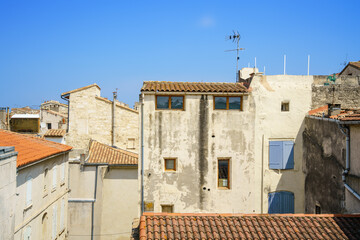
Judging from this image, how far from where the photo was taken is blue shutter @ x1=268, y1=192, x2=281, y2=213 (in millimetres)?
17047

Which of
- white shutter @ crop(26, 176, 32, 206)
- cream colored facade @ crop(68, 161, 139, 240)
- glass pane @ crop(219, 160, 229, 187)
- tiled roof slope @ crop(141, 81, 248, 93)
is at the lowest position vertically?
cream colored facade @ crop(68, 161, 139, 240)

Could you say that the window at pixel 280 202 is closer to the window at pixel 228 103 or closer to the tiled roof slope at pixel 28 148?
the window at pixel 228 103

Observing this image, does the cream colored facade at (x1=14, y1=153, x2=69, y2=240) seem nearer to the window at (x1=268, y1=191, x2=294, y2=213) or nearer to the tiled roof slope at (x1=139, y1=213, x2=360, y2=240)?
the tiled roof slope at (x1=139, y1=213, x2=360, y2=240)

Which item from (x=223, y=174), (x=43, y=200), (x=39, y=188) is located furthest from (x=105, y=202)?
(x=223, y=174)

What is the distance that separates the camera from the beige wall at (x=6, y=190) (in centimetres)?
1066

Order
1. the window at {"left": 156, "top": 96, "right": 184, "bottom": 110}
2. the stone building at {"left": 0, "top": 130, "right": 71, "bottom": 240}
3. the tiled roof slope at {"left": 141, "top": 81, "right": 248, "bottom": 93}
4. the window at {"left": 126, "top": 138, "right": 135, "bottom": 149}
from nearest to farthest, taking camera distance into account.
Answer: the stone building at {"left": 0, "top": 130, "right": 71, "bottom": 240} < the tiled roof slope at {"left": 141, "top": 81, "right": 248, "bottom": 93} < the window at {"left": 156, "top": 96, "right": 184, "bottom": 110} < the window at {"left": 126, "top": 138, "right": 135, "bottom": 149}

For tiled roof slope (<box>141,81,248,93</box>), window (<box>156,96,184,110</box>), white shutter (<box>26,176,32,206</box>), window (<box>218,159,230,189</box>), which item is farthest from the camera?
window (<box>218,159,230,189</box>)

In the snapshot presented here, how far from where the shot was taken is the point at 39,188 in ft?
57.0

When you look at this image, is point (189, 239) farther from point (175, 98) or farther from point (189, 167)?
point (175, 98)

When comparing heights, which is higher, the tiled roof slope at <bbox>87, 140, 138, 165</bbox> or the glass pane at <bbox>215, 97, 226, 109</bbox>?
the glass pane at <bbox>215, 97, 226, 109</bbox>

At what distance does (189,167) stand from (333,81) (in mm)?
9271

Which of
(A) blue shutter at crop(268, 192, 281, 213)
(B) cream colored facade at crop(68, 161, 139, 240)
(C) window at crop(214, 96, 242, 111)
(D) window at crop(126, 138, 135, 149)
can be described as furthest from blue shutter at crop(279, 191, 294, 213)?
(D) window at crop(126, 138, 135, 149)

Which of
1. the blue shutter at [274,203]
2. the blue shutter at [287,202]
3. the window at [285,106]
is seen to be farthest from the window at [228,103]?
the blue shutter at [287,202]

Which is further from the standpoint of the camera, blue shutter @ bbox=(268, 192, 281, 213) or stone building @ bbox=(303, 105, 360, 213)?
blue shutter @ bbox=(268, 192, 281, 213)
